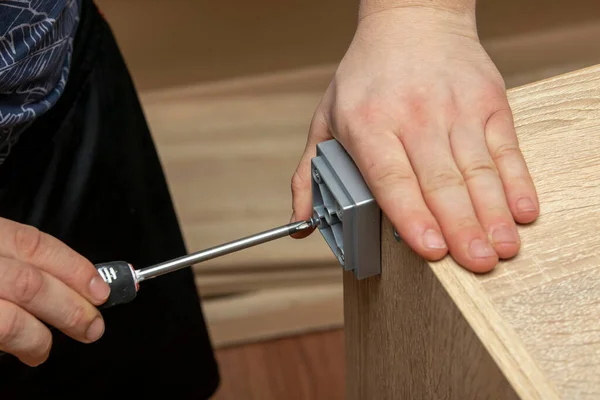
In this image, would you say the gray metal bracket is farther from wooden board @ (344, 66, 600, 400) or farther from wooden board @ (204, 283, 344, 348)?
wooden board @ (204, 283, 344, 348)

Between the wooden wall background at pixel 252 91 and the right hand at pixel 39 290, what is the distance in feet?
1.74

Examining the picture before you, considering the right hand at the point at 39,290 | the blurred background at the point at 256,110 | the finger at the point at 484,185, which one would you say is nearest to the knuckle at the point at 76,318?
the right hand at the point at 39,290

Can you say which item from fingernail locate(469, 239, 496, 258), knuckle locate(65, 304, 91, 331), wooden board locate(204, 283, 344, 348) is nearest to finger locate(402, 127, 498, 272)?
fingernail locate(469, 239, 496, 258)

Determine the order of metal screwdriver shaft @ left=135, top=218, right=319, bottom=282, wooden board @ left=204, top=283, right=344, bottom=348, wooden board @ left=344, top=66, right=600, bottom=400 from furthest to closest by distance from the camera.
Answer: wooden board @ left=204, top=283, right=344, bottom=348 < metal screwdriver shaft @ left=135, top=218, right=319, bottom=282 < wooden board @ left=344, top=66, right=600, bottom=400

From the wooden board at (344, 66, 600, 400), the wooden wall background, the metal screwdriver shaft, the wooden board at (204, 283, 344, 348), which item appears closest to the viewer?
the wooden board at (344, 66, 600, 400)

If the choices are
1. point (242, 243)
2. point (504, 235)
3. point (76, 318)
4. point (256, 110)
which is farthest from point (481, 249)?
point (256, 110)

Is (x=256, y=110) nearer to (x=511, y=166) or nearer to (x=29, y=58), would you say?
(x=29, y=58)

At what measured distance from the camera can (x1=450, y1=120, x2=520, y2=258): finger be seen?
1.05 feet

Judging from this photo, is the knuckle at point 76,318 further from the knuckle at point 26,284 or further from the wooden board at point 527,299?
the wooden board at point 527,299

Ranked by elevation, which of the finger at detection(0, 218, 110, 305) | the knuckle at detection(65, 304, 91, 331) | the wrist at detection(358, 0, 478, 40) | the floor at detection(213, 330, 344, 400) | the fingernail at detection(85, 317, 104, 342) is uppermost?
the wrist at detection(358, 0, 478, 40)

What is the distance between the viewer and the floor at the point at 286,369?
1.06m

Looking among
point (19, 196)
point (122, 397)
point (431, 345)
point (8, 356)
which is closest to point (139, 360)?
point (122, 397)

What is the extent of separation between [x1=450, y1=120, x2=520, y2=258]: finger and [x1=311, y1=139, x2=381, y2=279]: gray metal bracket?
49 mm

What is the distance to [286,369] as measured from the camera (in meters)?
1.08
